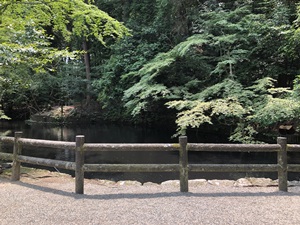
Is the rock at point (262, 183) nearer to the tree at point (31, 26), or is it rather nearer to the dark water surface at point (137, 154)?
the dark water surface at point (137, 154)

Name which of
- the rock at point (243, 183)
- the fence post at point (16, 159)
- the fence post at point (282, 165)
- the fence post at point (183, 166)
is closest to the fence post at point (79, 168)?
the fence post at point (16, 159)

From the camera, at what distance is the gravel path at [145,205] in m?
3.61

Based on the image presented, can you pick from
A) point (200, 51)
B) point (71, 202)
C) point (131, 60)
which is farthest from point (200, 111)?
point (131, 60)

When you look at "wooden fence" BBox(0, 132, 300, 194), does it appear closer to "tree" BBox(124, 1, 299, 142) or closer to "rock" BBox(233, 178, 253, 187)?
"rock" BBox(233, 178, 253, 187)

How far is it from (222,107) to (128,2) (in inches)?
523

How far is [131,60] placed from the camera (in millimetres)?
16969

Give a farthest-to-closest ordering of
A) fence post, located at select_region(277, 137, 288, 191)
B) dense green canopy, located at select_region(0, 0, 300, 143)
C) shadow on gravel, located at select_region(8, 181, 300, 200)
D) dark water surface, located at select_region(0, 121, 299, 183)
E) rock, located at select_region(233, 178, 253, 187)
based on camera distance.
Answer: dark water surface, located at select_region(0, 121, 299, 183), dense green canopy, located at select_region(0, 0, 300, 143), rock, located at select_region(233, 178, 253, 187), fence post, located at select_region(277, 137, 288, 191), shadow on gravel, located at select_region(8, 181, 300, 200)

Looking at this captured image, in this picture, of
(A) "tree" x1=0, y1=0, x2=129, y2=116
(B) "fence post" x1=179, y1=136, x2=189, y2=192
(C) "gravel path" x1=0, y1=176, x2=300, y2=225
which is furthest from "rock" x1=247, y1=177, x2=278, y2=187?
(A) "tree" x1=0, y1=0, x2=129, y2=116

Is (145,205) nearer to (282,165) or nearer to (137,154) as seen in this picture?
(282,165)

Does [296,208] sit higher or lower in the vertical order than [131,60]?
lower

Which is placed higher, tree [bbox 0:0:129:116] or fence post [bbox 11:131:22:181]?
tree [bbox 0:0:129:116]

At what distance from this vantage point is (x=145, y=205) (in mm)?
4121

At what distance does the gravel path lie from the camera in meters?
3.61

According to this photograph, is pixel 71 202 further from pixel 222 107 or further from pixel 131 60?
pixel 131 60
